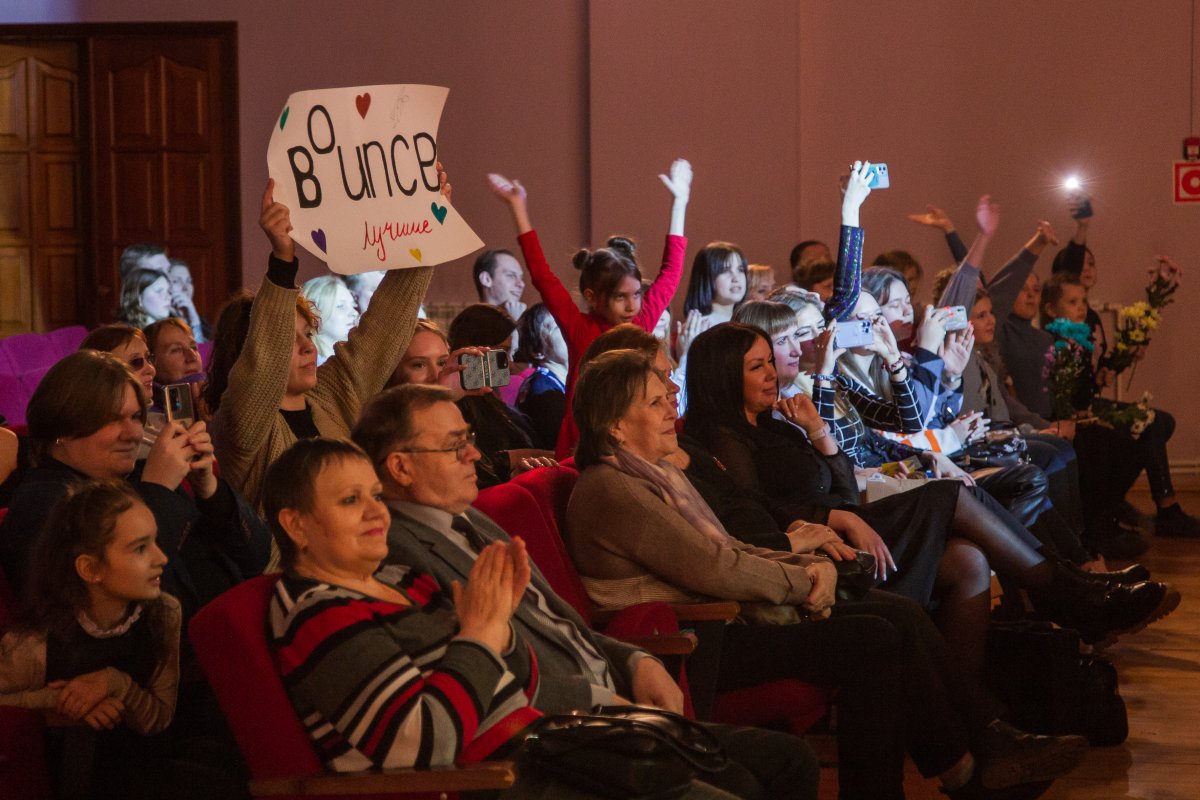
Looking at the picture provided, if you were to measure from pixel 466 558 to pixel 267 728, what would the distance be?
511mm

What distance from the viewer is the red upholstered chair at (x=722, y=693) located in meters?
2.96

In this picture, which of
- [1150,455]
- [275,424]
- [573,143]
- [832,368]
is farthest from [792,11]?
[275,424]

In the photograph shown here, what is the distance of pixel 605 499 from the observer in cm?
301

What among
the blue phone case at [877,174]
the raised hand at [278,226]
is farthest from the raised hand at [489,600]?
the blue phone case at [877,174]

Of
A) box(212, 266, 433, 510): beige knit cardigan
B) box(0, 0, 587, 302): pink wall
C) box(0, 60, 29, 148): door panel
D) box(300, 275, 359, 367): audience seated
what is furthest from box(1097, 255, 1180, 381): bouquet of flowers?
box(0, 60, 29, 148): door panel

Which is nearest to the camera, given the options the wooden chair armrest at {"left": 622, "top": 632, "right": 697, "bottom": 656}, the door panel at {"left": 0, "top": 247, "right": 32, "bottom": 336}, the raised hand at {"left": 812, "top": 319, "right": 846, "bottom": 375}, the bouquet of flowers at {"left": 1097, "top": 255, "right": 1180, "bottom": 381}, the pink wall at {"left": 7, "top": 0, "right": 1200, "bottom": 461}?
the wooden chair armrest at {"left": 622, "top": 632, "right": 697, "bottom": 656}

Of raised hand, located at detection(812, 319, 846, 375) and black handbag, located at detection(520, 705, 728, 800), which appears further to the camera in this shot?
raised hand, located at detection(812, 319, 846, 375)

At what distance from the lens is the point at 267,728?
200cm

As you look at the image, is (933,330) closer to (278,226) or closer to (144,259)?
(278,226)

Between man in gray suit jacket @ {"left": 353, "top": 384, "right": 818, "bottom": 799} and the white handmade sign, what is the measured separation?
2.33ft

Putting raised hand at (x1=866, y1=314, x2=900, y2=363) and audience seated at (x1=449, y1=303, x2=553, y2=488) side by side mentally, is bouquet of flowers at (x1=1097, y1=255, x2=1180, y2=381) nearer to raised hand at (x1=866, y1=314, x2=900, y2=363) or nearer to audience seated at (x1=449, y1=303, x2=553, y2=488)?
raised hand at (x1=866, y1=314, x2=900, y2=363)

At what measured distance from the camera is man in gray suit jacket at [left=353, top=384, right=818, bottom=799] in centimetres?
239

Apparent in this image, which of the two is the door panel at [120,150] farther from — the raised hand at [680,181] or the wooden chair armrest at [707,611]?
the wooden chair armrest at [707,611]

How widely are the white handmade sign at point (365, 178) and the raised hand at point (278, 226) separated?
0.15 feet
